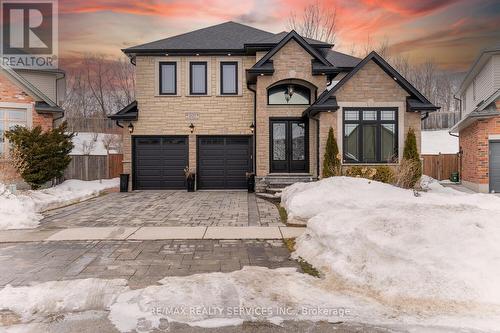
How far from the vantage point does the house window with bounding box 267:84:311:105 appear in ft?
53.3

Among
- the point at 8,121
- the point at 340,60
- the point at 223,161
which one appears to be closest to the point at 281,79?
the point at 223,161

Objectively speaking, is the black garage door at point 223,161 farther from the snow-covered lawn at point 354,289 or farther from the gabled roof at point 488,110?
the snow-covered lawn at point 354,289

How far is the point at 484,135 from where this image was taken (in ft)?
50.7

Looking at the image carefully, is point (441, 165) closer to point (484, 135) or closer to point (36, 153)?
point (484, 135)

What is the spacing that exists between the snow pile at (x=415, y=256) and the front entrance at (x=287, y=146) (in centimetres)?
947

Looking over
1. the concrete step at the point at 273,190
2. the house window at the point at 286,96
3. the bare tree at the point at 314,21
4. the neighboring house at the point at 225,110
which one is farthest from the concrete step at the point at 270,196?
the bare tree at the point at 314,21

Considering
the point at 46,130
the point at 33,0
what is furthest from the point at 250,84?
the point at 33,0

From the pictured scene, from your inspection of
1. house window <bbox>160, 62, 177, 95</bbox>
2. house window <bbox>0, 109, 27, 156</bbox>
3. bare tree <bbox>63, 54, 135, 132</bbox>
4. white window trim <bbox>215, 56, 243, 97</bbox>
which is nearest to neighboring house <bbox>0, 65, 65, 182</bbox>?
house window <bbox>0, 109, 27, 156</bbox>

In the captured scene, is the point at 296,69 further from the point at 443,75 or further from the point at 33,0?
the point at 443,75

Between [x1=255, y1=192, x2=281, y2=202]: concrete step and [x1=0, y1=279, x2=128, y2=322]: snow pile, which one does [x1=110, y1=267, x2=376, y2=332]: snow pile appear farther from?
[x1=255, y1=192, x2=281, y2=202]: concrete step

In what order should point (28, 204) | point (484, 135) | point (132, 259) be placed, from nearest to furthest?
point (132, 259) → point (28, 204) → point (484, 135)

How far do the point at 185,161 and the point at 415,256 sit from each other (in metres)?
13.7

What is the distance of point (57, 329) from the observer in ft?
11.7

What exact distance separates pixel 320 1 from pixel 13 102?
87.5ft
